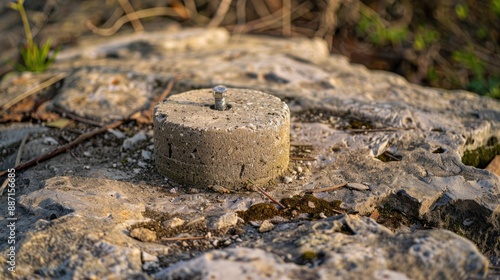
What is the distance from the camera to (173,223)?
2682mm

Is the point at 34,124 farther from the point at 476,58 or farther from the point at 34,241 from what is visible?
the point at 476,58

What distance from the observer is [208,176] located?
296 cm

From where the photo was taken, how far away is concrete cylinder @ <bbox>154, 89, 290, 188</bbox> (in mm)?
2877

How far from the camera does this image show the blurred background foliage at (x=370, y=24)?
6.10 metres

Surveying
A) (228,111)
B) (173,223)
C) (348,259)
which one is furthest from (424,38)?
(348,259)

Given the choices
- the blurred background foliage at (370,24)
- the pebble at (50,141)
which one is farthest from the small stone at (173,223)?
the blurred background foliage at (370,24)

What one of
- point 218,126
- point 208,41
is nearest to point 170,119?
point 218,126

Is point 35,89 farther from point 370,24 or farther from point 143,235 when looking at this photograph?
point 370,24

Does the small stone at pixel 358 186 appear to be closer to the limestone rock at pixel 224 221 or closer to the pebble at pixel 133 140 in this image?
the limestone rock at pixel 224 221

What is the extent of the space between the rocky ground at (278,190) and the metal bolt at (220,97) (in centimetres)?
42

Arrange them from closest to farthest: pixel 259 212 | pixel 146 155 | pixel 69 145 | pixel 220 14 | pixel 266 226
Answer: pixel 266 226 → pixel 259 212 → pixel 146 155 → pixel 69 145 → pixel 220 14

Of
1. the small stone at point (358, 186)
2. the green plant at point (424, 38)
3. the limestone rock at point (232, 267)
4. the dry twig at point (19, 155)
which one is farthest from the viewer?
the green plant at point (424, 38)

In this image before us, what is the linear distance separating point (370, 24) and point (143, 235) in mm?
4492

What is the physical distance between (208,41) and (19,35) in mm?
2161
